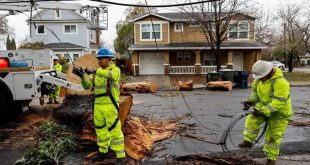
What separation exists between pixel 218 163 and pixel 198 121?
3.68 meters

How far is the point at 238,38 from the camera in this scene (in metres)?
33.2

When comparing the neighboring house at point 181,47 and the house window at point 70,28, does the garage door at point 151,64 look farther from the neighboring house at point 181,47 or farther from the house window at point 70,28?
the house window at point 70,28

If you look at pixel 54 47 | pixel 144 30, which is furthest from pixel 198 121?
pixel 54 47

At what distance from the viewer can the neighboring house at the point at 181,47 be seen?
31.9 m

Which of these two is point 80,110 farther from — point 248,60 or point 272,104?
point 248,60

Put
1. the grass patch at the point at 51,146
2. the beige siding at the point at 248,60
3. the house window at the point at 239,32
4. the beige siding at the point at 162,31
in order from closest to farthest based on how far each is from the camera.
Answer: the grass patch at the point at 51,146 → the house window at the point at 239,32 → the beige siding at the point at 162,31 → the beige siding at the point at 248,60

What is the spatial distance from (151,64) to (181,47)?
152 inches

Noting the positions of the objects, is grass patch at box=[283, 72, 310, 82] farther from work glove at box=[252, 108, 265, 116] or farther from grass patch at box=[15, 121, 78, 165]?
grass patch at box=[15, 121, 78, 165]

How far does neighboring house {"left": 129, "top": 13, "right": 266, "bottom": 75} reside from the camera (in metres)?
31.9

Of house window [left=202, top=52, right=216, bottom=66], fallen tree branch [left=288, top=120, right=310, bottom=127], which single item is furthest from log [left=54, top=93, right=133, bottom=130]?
→ house window [left=202, top=52, right=216, bottom=66]

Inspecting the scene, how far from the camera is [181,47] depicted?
103 ft

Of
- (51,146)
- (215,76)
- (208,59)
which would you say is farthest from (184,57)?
(51,146)

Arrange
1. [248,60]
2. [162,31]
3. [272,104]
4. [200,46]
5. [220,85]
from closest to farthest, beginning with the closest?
[272,104] → [220,85] → [200,46] → [162,31] → [248,60]

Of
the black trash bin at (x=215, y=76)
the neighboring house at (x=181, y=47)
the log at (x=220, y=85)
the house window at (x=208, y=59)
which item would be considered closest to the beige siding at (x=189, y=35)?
the neighboring house at (x=181, y=47)
